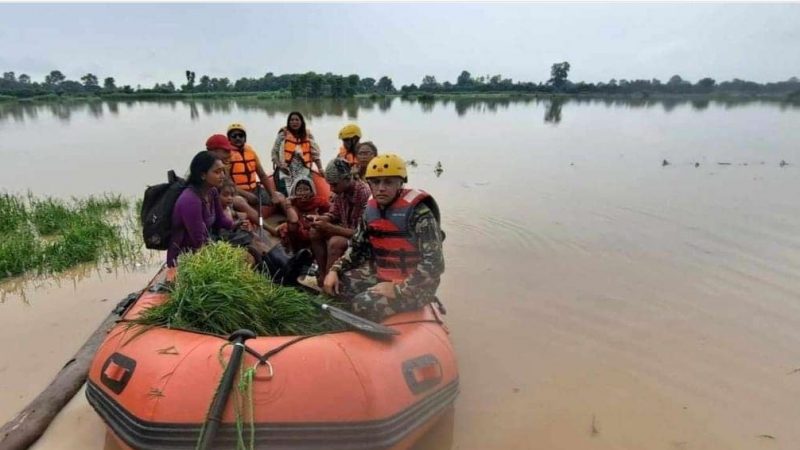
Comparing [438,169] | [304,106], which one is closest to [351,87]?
[304,106]

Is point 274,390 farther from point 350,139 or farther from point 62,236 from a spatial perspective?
point 62,236

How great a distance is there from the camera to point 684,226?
751 cm

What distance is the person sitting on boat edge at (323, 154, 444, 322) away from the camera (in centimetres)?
299

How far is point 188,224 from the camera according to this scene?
3289 millimetres

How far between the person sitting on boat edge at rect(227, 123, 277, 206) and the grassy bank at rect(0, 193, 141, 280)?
5.56 feet

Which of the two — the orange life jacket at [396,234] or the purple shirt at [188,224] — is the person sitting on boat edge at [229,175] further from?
the orange life jacket at [396,234]

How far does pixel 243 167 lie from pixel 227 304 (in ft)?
10.5

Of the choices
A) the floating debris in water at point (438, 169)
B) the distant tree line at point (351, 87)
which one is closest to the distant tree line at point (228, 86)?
the distant tree line at point (351, 87)

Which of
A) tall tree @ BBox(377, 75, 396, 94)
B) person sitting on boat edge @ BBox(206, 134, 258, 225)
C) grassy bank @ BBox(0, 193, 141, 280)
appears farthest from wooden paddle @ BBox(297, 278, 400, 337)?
tall tree @ BBox(377, 75, 396, 94)

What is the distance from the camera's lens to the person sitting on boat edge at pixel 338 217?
3.87 metres

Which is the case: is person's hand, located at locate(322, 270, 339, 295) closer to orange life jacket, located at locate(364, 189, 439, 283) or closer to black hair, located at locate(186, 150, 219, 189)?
orange life jacket, located at locate(364, 189, 439, 283)

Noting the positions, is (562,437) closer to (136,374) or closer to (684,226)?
(136,374)

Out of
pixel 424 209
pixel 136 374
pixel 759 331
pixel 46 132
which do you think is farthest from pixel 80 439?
pixel 46 132

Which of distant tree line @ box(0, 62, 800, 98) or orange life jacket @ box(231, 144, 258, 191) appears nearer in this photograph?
orange life jacket @ box(231, 144, 258, 191)
